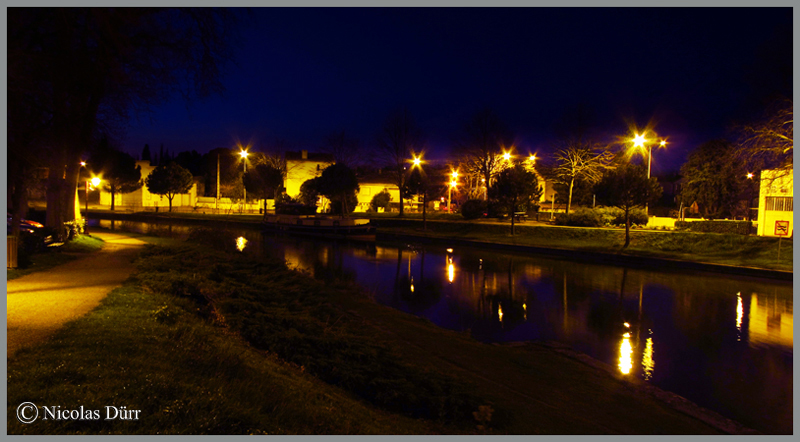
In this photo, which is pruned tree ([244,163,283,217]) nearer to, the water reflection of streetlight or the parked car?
the parked car

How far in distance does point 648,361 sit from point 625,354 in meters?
0.43

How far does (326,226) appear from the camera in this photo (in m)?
37.3

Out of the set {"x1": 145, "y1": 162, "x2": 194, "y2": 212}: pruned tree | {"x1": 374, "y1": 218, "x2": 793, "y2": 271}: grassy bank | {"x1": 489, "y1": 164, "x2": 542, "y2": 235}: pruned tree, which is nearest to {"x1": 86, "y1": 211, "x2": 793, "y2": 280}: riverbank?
{"x1": 374, "y1": 218, "x2": 793, "y2": 271}: grassy bank

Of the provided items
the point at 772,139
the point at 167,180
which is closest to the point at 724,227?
the point at 772,139

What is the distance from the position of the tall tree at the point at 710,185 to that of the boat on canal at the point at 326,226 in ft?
114

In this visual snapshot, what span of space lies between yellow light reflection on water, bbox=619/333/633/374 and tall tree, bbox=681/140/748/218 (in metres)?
47.5

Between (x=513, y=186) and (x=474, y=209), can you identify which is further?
(x=474, y=209)

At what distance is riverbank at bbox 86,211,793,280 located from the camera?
21188 mm

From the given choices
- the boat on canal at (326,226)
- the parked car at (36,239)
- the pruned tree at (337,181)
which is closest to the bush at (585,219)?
the boat on canal at (326,226)

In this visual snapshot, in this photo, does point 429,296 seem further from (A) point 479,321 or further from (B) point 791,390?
(B) point 791,390

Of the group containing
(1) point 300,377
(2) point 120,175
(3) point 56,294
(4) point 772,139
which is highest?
(2) point 120,175

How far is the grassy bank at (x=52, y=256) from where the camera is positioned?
1162 centimetres

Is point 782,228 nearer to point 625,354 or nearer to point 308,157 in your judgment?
point 625,354

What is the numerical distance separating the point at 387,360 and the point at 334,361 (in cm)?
79
